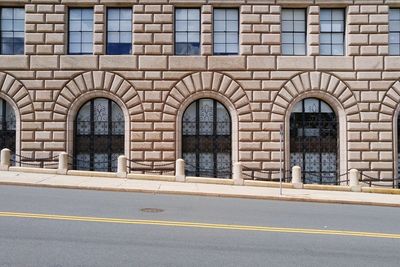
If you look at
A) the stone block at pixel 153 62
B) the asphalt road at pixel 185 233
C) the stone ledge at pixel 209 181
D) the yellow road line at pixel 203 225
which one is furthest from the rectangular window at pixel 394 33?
the yellow road line at pixel 203 225

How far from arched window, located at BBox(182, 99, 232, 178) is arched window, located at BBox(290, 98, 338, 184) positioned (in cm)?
321

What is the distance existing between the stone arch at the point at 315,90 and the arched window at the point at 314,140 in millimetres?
630

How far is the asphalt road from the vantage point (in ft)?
24.0

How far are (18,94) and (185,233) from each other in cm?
1485

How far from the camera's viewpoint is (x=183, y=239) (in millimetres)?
8602

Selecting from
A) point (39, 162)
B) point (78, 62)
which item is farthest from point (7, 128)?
point (78, 62)

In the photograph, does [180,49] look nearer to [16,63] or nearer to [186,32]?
[186,32]

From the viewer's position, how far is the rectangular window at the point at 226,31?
21.4 metres

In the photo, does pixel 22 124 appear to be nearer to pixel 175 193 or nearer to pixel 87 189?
pixel 87 189

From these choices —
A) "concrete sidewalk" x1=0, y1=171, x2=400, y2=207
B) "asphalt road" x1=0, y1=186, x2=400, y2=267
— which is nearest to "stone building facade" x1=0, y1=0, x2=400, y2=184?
"concrete sidewalk" x1=0, y1=171, x2=400, y2=207

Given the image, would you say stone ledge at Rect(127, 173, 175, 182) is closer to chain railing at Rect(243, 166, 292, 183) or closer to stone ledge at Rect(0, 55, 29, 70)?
chain railing at Rect(243, 166, 292, 183)

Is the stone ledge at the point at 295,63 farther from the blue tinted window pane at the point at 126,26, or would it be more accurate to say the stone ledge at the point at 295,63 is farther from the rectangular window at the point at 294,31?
the blue tinted window pane at the point at 126,26

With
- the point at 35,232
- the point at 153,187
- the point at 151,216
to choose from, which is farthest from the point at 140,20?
the point at 35,232

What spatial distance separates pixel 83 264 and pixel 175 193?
9002 mm
